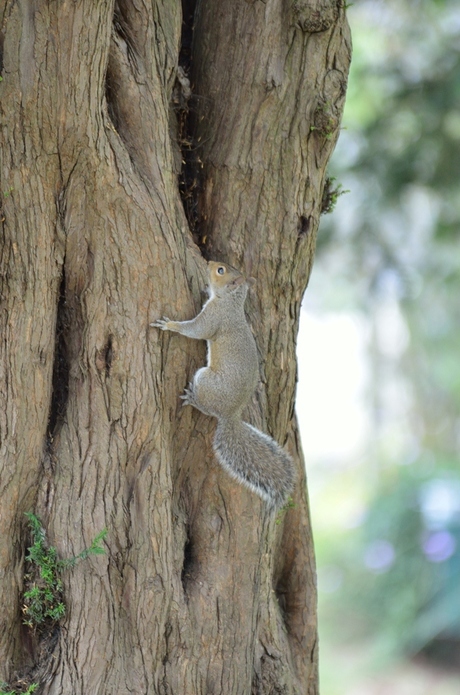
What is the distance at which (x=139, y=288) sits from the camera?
2275mm

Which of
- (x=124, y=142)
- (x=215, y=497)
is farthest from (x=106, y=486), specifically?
(x=124, y=142)

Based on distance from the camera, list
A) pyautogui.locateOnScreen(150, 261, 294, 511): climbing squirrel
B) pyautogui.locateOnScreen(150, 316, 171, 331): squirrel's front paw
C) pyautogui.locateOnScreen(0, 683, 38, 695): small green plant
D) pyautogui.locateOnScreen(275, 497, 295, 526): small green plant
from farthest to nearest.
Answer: pyautogui.locateOnScreen(275, 497, 295, 526): small green plant → pyautogui.locateOnScreen(150, 261, 294, 511): climbing squirrel → pyautogui.locateOnScreen(150, 316, 171, 331): squirrel's front paw → pyautogui.locateOnScreen(0, 683, 38, 695): small green plant

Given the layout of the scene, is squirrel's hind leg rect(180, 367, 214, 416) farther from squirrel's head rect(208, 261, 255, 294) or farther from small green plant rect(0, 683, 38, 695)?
small green plant rect(0, 683, 38, 695)

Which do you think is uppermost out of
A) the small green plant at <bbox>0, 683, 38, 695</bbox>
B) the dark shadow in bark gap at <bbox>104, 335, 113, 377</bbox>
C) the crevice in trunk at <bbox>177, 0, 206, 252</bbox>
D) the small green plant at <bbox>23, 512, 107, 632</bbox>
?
the crevice in trunk at <bbox>177, 0, 206, 252</bbox>

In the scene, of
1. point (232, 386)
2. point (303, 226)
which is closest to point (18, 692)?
point (232, 386)

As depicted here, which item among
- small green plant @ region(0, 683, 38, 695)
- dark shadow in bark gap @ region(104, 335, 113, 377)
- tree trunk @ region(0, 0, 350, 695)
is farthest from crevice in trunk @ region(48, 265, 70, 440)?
small green plant @ region(0, 683, 38, 695)

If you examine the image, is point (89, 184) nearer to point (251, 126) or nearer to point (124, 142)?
point (124, 142)

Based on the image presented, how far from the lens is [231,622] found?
7.93 feet

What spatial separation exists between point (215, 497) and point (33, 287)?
826 mm

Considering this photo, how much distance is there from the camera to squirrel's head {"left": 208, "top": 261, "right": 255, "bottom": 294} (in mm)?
2477

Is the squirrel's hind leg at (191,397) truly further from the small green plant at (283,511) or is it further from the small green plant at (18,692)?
the small green plant at (18,692)

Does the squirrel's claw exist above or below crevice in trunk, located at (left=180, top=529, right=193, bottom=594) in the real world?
above

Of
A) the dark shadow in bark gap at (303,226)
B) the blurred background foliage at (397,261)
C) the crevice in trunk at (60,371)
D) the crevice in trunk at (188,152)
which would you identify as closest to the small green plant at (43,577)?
the crevice in trunk at (60,371)

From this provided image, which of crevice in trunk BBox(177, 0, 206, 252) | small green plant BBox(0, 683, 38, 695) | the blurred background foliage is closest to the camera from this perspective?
small green plant BBox(0, 683, 38, 695)
